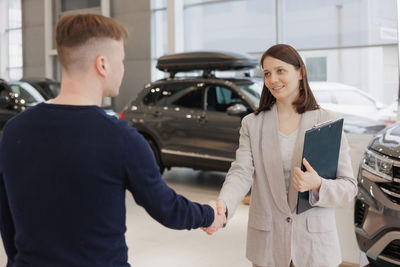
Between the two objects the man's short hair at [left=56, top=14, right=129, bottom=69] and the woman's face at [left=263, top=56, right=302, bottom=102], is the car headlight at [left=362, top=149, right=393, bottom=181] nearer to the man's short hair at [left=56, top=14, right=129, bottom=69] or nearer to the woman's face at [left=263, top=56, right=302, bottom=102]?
the woman's face at [left=263, top=56, right=302, bottom=102]

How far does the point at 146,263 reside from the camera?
433cm

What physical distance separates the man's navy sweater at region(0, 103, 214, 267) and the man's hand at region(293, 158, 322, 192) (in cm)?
73

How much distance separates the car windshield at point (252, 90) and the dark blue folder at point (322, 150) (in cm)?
459

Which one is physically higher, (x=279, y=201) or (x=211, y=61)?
(x=211, y=61)

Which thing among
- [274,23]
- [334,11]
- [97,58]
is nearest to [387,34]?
[334,11]

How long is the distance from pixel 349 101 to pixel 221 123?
4.35 m

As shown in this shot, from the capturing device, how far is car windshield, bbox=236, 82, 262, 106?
22.5 ft

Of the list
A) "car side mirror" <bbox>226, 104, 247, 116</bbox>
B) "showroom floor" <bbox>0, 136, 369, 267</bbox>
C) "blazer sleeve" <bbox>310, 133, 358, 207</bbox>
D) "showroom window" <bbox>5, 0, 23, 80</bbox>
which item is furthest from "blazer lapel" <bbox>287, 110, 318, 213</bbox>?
"showroom window" <bbox>5, 0, 23, 80</bbox>

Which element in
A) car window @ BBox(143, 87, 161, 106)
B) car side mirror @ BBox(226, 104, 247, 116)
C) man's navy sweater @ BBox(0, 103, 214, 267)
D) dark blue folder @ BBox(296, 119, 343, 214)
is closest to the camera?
man's navy sweater @ BBox(0, 103, 214, 267)

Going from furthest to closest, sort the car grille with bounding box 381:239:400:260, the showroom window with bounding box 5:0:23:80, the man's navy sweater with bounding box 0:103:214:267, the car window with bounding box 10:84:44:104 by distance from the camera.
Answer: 1. the showroom window with bounding box 5:0:23:80
2. the car window with bounding box 10:84:44:104
3. the car grille with bounding box 381:239:400:260
4. the man's navy sweater with bounding box 0:103:214:267

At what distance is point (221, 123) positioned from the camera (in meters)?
7.01

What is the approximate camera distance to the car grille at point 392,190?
321cm

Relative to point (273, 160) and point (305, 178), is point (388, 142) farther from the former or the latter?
point (305, 178)

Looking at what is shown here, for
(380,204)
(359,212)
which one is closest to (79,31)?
(380,204)
